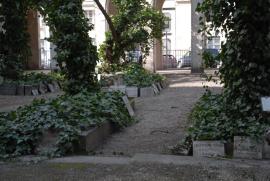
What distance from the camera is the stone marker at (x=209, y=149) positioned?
6.27 meters

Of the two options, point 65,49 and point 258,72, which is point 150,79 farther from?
point 258,72

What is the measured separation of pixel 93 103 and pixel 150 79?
27.1 ft

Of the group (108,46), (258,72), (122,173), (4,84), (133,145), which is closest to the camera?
(122,173)

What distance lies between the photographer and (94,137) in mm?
7379

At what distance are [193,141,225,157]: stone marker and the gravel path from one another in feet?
2.91

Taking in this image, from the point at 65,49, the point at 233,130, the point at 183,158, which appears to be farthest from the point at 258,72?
the point at 65,49

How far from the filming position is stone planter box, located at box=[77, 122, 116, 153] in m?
6.79

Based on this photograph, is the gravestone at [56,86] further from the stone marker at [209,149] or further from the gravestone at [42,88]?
the stone marker at [209,149]

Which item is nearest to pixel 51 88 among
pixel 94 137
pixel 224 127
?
pixel 94 137

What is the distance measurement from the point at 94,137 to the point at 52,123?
758 mm

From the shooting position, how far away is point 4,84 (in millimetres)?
16469

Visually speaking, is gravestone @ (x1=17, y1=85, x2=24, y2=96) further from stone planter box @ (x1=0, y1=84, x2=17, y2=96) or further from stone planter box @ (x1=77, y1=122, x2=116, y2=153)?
stone planter box @ (x1=77, y1=122, x2=116, y2=153)

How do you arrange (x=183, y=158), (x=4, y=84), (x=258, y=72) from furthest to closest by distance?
(x=4, y=84), (x=258, y=72), (x=183, y=158)

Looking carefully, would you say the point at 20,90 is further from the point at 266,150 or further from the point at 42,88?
the point at 266,150
